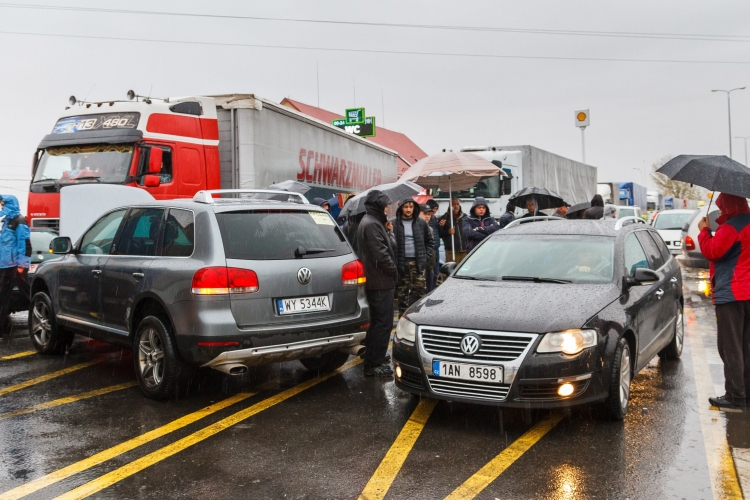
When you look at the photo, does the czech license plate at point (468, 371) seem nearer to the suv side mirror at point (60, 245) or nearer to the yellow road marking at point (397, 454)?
the yellow road marking at point (397, 454)

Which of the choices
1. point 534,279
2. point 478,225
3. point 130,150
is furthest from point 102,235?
point 478,225

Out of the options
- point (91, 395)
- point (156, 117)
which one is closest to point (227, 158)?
point (156, 117)

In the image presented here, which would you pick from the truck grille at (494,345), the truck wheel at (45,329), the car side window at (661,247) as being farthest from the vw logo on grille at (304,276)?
the car side window at (661,247)

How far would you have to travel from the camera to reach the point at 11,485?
4.23 m

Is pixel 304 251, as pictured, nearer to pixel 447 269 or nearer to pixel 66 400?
pixel 447 269

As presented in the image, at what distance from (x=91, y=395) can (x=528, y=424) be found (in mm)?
3628

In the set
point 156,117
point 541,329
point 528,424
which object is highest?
point 156,117

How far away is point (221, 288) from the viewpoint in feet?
18.3

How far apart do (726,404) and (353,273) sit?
3.12 metres

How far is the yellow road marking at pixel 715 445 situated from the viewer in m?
4.12

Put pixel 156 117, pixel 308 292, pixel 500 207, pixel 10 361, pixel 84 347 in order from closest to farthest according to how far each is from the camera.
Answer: pixel 308 292 < pixel 10 361 < pixel 84 347 < pixel 156 117 < pixel 500 207

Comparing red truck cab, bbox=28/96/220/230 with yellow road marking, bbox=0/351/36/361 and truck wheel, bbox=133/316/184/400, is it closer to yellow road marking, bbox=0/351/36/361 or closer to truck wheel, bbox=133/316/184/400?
yellow road marking, bbox=0/351/36/361

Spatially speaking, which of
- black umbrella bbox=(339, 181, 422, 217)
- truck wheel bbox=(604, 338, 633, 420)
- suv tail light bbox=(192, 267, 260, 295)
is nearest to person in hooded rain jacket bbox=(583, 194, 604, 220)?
black umbrella bbox=(339, 181, 422, 217)

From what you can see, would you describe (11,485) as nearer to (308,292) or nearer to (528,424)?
(308,292)
